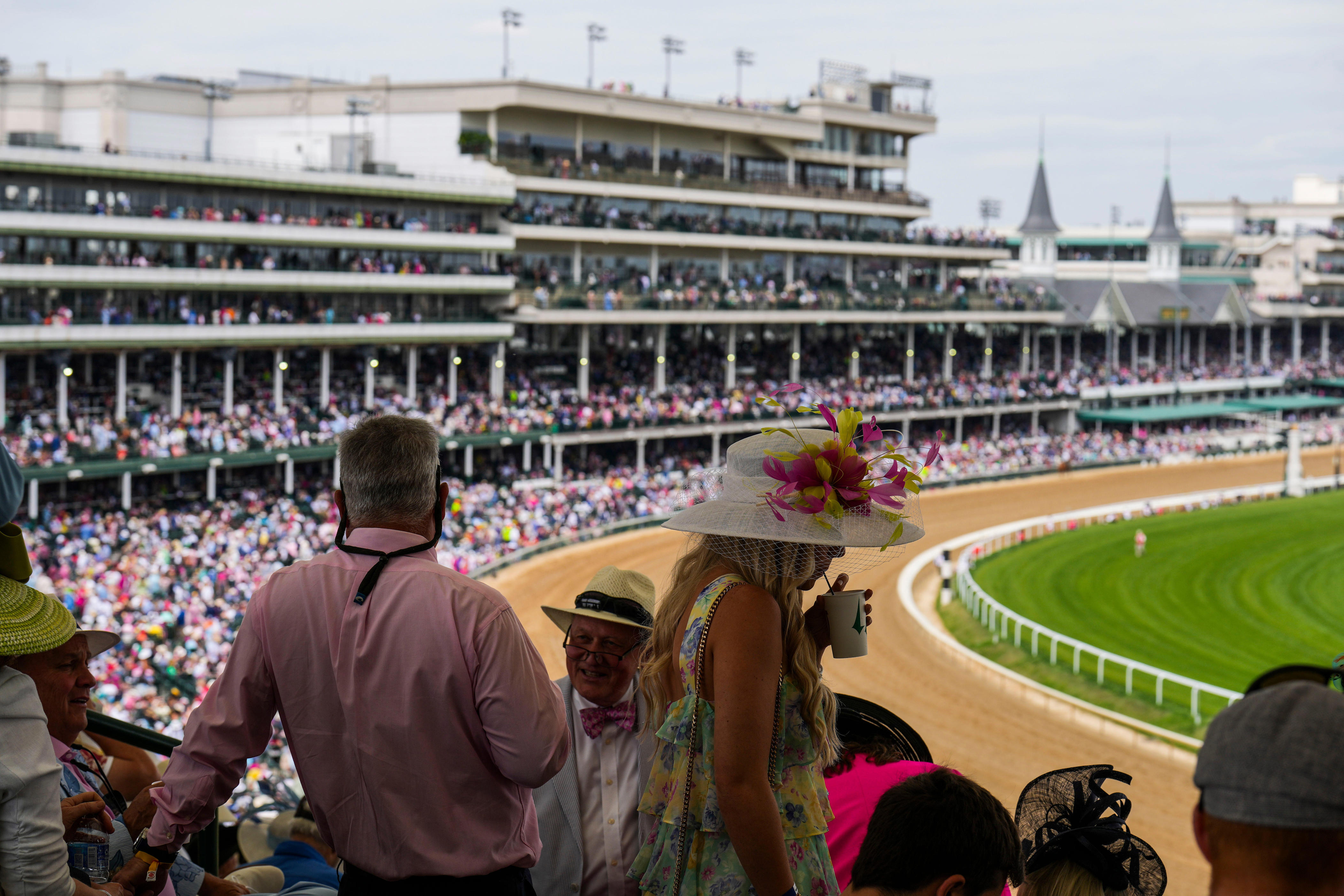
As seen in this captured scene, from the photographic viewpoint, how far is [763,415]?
4125 cm

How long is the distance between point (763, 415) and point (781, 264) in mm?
7034

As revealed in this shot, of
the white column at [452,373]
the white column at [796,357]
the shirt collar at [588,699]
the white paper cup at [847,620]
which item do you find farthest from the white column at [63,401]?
the white paper cup at [847,620]

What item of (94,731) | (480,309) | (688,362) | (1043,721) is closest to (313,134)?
(480,309)

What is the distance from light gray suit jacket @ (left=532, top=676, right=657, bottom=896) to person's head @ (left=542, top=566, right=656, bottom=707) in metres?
0.16

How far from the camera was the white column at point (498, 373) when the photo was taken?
36.7 meters

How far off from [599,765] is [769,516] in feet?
3.58

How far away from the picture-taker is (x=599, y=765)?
13.4ft

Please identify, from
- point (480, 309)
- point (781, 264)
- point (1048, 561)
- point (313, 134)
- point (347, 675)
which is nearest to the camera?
point (347, 675)

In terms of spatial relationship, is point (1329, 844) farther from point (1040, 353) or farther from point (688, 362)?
point (1040, 353)

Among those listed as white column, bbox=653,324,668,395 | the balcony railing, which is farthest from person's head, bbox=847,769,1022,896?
white column, bbox=653,324,668,395

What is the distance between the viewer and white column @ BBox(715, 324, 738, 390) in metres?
42.0

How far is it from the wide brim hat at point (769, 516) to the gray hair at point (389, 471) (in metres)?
0.66

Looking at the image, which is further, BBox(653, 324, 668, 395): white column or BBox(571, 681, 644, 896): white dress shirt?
BBox(653, 324, 668, 395): white column

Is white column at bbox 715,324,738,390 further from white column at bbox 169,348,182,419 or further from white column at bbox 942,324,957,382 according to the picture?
white column at bbox 169,348,182,419
